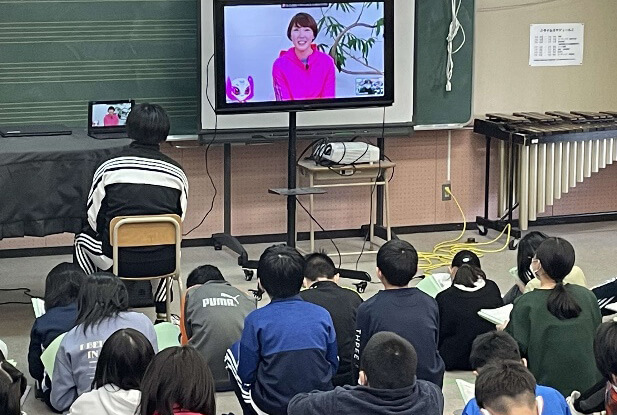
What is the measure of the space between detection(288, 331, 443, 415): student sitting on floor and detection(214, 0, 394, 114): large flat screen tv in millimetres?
3641

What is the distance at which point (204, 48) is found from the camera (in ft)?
22.3

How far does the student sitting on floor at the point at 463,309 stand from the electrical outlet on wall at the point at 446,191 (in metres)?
2.87

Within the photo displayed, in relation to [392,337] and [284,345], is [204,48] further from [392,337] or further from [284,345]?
[392,337]

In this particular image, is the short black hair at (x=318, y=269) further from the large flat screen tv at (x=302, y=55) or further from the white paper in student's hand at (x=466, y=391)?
the large flat screen tv at (x=302, y=55)

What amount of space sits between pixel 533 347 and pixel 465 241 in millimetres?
3486

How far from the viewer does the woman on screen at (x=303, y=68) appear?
6.61 m

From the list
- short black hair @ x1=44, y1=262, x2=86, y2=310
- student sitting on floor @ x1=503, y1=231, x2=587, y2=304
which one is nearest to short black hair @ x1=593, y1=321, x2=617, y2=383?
student sitting on floor @ x1=503, y1=231, x2=587, y2=304

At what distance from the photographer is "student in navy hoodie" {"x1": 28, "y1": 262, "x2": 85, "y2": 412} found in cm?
440

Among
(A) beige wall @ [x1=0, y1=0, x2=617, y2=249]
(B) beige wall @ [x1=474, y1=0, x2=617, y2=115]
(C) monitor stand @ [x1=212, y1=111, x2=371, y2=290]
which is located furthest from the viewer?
(B) beige wall @ [x1=474, y1=0, x2=617, y2=115]

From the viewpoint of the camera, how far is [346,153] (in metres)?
6.95

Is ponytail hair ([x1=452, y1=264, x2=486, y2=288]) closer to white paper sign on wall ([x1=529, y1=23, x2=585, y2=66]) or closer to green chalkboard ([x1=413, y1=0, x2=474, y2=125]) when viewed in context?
green chalkboard ([x1=413, y1=0, x2=474, y2=125])

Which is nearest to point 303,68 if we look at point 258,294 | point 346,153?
point 346,153

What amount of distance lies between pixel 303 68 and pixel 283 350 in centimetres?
318

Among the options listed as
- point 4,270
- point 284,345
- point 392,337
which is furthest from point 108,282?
point 4,270
